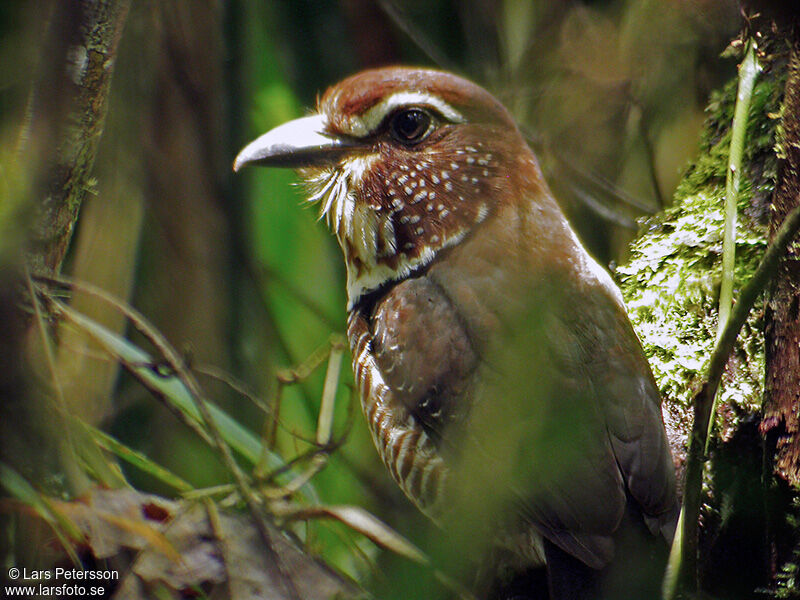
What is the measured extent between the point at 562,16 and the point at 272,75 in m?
0.80

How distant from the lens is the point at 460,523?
3.21ft

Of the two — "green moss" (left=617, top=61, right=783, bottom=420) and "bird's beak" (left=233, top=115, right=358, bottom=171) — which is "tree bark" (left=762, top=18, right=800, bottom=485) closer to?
"green moss" (left=617, top=61, right=783, bottom=420)

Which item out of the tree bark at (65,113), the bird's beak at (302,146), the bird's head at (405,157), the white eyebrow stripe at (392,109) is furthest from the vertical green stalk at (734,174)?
the tree bark at (65,113)

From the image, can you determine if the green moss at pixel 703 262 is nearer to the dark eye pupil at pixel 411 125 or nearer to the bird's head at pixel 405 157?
the bird's head at pixel 405 157

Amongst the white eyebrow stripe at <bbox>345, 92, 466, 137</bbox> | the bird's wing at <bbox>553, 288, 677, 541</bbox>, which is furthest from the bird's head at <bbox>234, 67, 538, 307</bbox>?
the bird's wing at <bbox>553, 288, 677, 541</bbox>

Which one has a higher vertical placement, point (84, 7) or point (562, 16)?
point (562, 16)

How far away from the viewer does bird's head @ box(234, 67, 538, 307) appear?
5.41 feet

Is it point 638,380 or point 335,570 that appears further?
point 638,380

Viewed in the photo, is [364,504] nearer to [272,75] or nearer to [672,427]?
[672,427]

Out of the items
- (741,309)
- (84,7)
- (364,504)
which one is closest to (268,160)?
(84,7)

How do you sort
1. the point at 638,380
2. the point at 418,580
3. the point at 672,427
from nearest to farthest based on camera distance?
the point at 418,580 → the point at 638,380 → the point at 672,427

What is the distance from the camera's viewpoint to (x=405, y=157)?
1664mm

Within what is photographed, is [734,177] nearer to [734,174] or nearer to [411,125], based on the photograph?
[734,174]

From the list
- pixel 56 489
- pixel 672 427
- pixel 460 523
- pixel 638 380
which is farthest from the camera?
pixel 672 427
